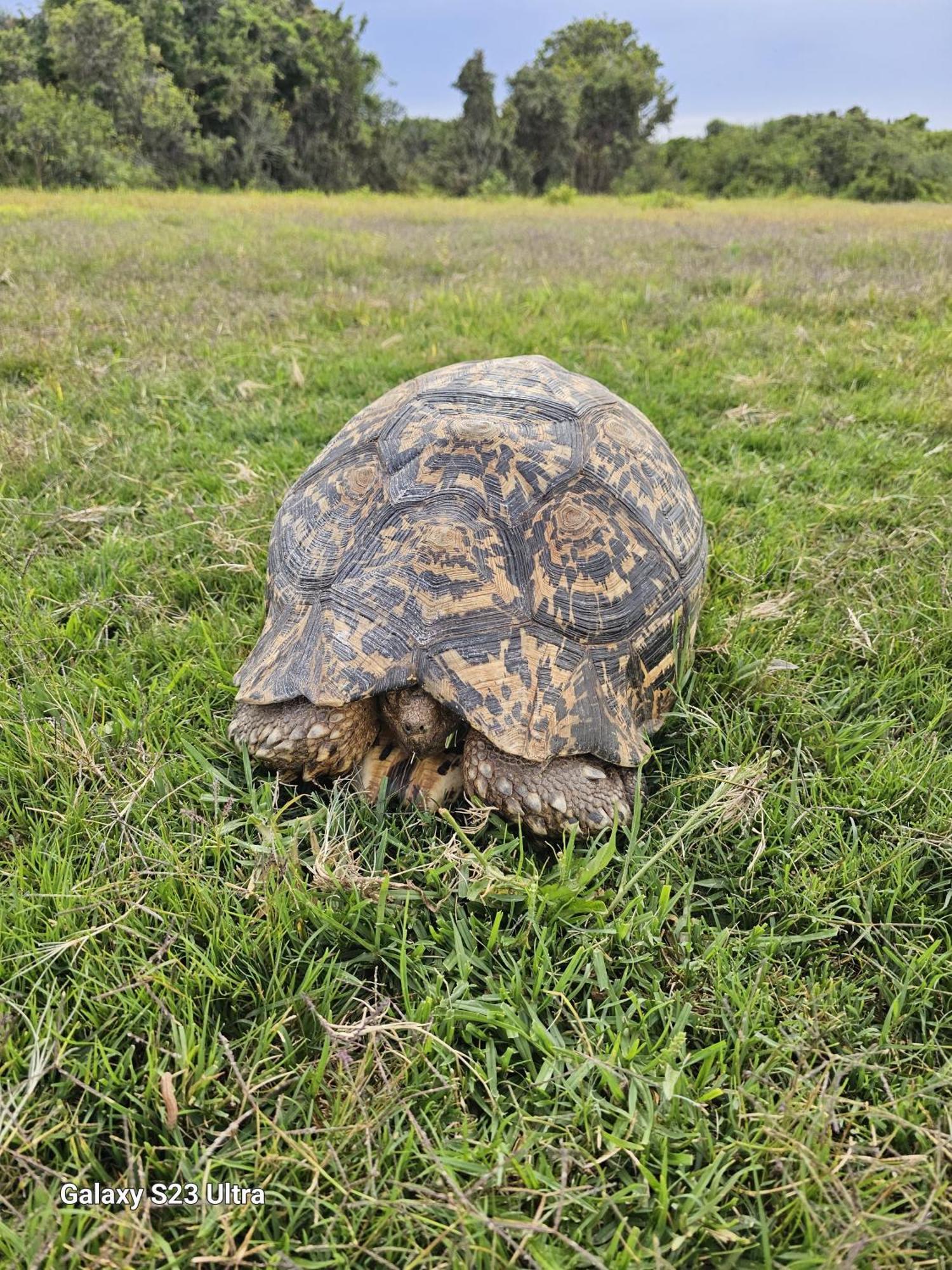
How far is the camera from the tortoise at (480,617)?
1.75 meters

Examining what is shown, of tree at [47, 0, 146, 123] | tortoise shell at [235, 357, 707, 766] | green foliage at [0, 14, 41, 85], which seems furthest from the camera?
tree at [47, 0, 146, 123]

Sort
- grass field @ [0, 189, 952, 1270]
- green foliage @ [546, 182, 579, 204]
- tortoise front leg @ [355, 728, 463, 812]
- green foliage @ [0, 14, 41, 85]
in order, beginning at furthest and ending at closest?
1. green foliage @ [546, 182, 579, 204]
2. green foliage @ [0, 14, 41, 85]
3. tortoise front leg @ [355, 728, 463, 812]
4. grass field @ [0, 189, 952, 1270]

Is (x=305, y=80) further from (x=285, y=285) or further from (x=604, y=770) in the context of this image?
(x=604, y=770)

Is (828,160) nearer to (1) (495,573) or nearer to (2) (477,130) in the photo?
(2) (477,130)

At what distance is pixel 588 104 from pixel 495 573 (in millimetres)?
49008

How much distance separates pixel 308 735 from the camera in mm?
1794

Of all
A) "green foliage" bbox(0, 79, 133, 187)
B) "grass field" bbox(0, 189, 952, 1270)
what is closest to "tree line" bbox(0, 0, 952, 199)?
"green foliage" bbox(0, 79, 133, 187)

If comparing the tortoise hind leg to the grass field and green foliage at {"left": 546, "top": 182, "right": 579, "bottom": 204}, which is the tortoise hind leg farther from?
green foliage at {"left": 546, "top": 182, "right": 579, "bottom": 204}

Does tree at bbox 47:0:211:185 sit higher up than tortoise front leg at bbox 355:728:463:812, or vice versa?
tree at bbox 47:0:211:185

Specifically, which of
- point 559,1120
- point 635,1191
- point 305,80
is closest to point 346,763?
point 559,1120

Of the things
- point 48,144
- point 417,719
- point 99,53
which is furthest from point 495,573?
point 99,53

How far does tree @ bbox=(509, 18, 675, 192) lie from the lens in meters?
37.2

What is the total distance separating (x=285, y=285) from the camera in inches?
259

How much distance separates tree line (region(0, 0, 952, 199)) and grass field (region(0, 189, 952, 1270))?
21.4 m
